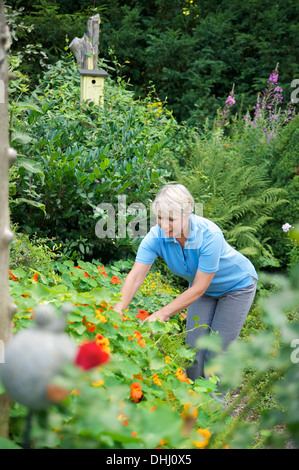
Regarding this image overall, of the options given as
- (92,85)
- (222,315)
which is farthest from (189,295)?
(92,85)

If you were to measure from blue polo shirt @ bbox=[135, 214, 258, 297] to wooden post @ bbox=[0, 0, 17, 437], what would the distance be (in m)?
1.48

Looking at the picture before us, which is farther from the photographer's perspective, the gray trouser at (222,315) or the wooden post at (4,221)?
the gray trouser at (222,315)

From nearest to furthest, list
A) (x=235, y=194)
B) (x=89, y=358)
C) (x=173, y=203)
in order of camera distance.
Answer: (x=89, y=358), (x=173, y=203), (x=235, y=194)

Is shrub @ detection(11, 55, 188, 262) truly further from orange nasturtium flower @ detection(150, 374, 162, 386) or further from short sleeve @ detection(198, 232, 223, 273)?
orange nasturtium flower @ detection(150, 374, 162, 386)

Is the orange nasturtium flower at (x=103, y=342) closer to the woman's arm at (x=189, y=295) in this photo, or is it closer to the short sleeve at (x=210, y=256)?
the woman's arm at (x=189, y=295)

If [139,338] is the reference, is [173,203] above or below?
above

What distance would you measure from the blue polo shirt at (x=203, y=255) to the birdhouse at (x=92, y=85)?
2.56 m

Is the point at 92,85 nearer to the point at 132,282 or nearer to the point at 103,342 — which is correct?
the point at 132,282

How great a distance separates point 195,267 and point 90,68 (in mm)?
3002

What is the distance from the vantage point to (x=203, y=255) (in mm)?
2613

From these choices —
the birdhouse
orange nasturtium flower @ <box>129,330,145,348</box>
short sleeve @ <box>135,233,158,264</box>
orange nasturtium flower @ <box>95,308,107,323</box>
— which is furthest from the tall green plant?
orange nasturtium flower @ <box>95,308,107,323</box>

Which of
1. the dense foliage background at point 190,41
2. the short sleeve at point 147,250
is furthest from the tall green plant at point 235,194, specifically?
the dense foliage background at point 190,41

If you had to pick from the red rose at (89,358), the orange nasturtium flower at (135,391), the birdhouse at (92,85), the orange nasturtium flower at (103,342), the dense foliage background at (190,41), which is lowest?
the orange nasturtium flower at (135,391)

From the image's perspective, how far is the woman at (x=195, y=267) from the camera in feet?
8.21
